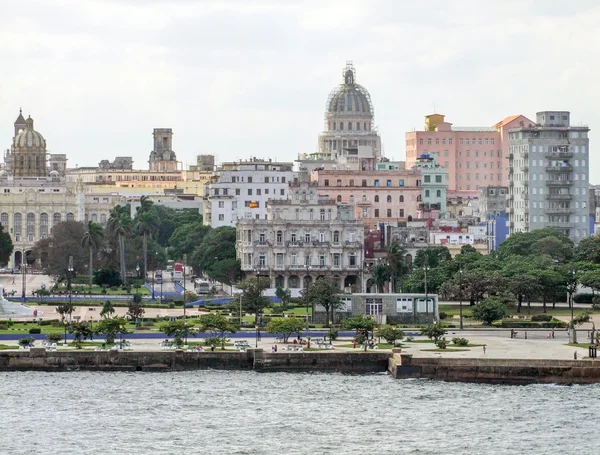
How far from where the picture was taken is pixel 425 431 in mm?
115125

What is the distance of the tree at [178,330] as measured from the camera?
14738 centimetres

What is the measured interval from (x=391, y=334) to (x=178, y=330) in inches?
646

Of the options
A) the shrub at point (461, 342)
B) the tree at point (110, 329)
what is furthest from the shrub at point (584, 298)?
the tree at point (110, 329)

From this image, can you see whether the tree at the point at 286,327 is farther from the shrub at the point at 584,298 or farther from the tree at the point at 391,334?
the shrub at the point at 584,298

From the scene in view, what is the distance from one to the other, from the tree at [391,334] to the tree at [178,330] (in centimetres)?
1450

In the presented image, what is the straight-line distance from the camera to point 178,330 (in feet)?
489

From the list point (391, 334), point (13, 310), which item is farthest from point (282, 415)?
point (13, 310)

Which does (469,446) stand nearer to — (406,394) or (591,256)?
(406,394)

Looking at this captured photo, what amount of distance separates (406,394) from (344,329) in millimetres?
31293

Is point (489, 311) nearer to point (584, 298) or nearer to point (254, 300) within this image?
point (254, 300)

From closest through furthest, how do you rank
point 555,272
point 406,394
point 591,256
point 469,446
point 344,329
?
point 469,446, point 406,394, point 344,329, point 555,272, point 591,256

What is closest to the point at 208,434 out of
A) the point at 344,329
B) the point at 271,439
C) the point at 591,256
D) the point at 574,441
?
the point at 271,439

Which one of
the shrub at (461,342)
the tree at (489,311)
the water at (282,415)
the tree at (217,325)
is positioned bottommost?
the water at (282,415)

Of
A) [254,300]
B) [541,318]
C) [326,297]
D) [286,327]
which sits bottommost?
[286,327]
